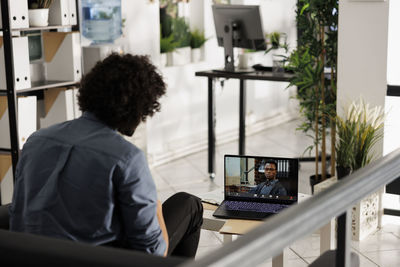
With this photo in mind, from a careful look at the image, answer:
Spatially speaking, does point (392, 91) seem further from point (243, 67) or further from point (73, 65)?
point (73, 65)

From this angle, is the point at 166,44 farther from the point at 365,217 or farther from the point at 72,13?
the point at 365,217

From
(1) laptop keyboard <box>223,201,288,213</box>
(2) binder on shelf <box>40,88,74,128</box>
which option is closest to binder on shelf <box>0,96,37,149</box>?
(2) binder on shelf <box>40,88,74,128</box>

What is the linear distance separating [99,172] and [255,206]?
3.31 ft

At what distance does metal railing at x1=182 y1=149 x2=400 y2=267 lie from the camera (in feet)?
3.14

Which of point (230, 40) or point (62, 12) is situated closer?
point (62, 12)

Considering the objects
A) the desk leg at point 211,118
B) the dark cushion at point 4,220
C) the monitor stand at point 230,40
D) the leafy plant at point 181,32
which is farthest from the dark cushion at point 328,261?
the leafy plant at point 181,32

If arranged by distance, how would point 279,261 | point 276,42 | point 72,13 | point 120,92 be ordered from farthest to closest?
point 276,42 → point 72,13 → point 279,261 → point 120,92

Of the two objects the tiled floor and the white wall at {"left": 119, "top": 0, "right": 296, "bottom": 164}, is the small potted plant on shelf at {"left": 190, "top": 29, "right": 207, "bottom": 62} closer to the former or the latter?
the white wall at {"left": 119, "top": 0, "right": 296, "bottom": 164}

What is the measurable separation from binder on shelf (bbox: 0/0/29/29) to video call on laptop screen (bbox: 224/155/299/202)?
181 centimetres

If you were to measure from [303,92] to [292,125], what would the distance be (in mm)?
2574

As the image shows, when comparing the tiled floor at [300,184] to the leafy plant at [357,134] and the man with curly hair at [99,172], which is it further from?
the man with curly hair at [99,172]

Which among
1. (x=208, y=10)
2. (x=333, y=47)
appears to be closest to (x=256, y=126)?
(x=208, y=10)

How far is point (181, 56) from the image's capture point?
6.29 m

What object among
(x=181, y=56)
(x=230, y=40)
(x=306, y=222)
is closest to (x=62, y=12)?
(x=230, y=40)
